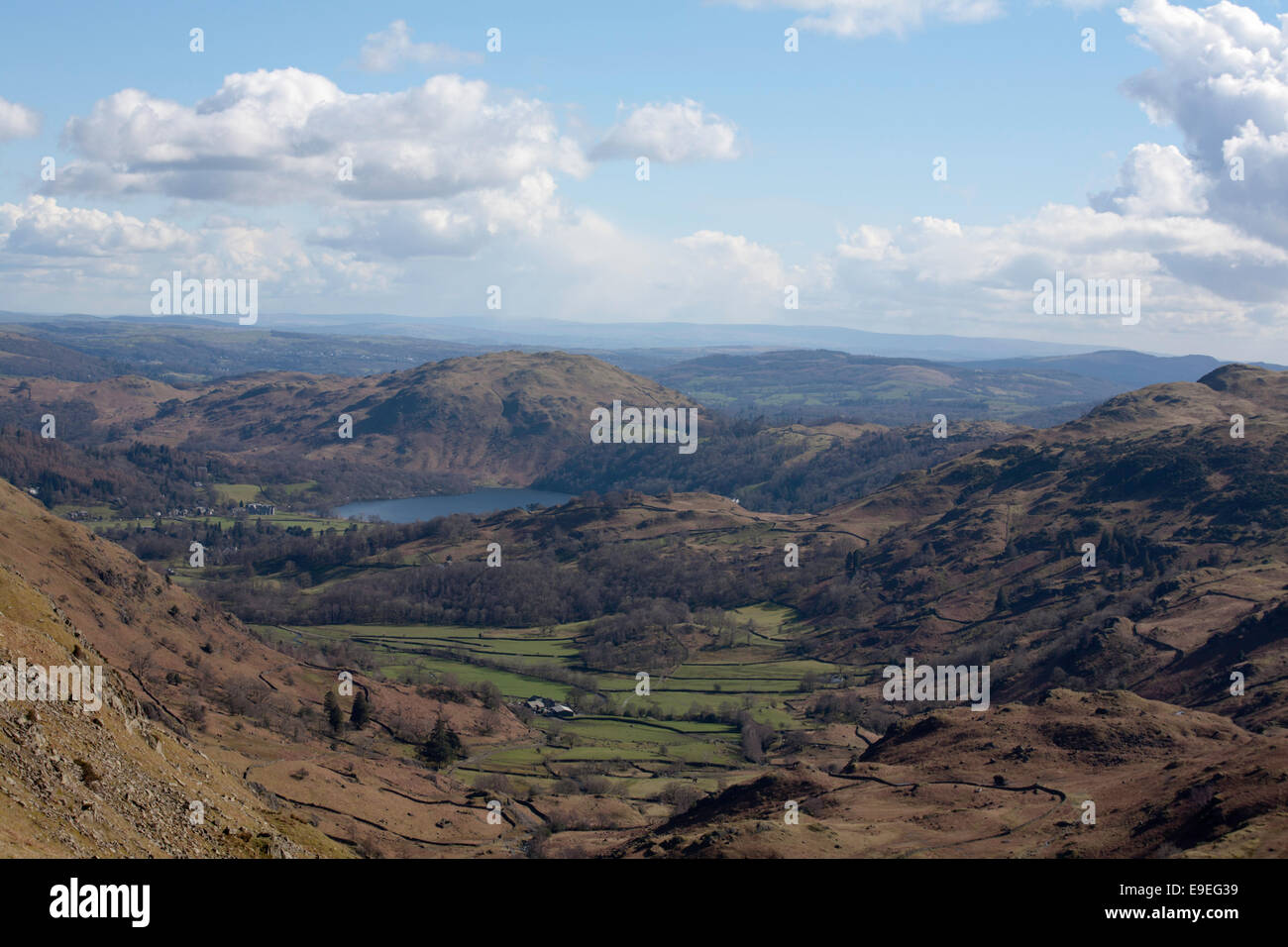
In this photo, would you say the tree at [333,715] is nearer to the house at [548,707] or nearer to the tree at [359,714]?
the tree at [359,714]

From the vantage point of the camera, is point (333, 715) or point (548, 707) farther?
point (548, 707)

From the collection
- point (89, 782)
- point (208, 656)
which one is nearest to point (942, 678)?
point (208, 656)

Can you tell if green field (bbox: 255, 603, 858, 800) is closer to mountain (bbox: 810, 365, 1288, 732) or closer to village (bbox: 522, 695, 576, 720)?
village (bbox: 522, 695, 576, 720)

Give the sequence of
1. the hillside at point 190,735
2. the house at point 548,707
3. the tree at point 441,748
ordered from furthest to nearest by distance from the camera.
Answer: the house at point 548,707 < the tree at point 441,748 < the hillside at point 190,735

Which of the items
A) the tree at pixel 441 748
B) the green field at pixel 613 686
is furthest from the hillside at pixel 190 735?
the green field at pixel 613 686

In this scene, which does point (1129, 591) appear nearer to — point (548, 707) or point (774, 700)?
point (774, 700)

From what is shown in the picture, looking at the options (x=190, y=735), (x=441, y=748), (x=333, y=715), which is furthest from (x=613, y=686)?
(x=190, y=735)

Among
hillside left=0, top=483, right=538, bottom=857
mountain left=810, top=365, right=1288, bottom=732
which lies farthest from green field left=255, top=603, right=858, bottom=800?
mountain left=810, top=365, right=1288, bottom=732
